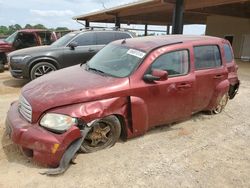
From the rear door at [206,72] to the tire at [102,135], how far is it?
1717mm

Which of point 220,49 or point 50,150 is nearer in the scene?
point 50,150

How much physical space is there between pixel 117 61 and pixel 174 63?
965 mm

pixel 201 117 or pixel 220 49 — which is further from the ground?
pixel 220 49

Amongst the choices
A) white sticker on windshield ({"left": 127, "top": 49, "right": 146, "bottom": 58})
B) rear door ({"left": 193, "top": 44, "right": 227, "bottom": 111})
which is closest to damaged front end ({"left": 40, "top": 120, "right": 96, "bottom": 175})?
white sticker on windshield ({"left": 127, "top": 49, "right": 146, "bottom": 58})

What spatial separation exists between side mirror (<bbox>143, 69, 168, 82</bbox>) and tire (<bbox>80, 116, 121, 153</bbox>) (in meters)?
0.81

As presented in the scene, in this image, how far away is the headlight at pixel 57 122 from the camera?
3.27 m

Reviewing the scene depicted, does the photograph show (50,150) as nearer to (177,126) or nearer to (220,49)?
(177,126)

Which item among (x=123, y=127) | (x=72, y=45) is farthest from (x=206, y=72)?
(x=72, y=45)

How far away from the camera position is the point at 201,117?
5.46m

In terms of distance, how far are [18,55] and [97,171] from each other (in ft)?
19.1

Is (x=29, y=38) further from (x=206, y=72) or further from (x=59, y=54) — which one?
(x=206, y=72)

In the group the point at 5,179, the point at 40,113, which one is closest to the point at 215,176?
the point at 40,113

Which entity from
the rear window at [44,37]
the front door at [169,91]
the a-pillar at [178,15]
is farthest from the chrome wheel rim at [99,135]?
the a-pillar at [178,15]

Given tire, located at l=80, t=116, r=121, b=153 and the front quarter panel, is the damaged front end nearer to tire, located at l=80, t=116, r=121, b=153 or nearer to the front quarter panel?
the front quarter panel
